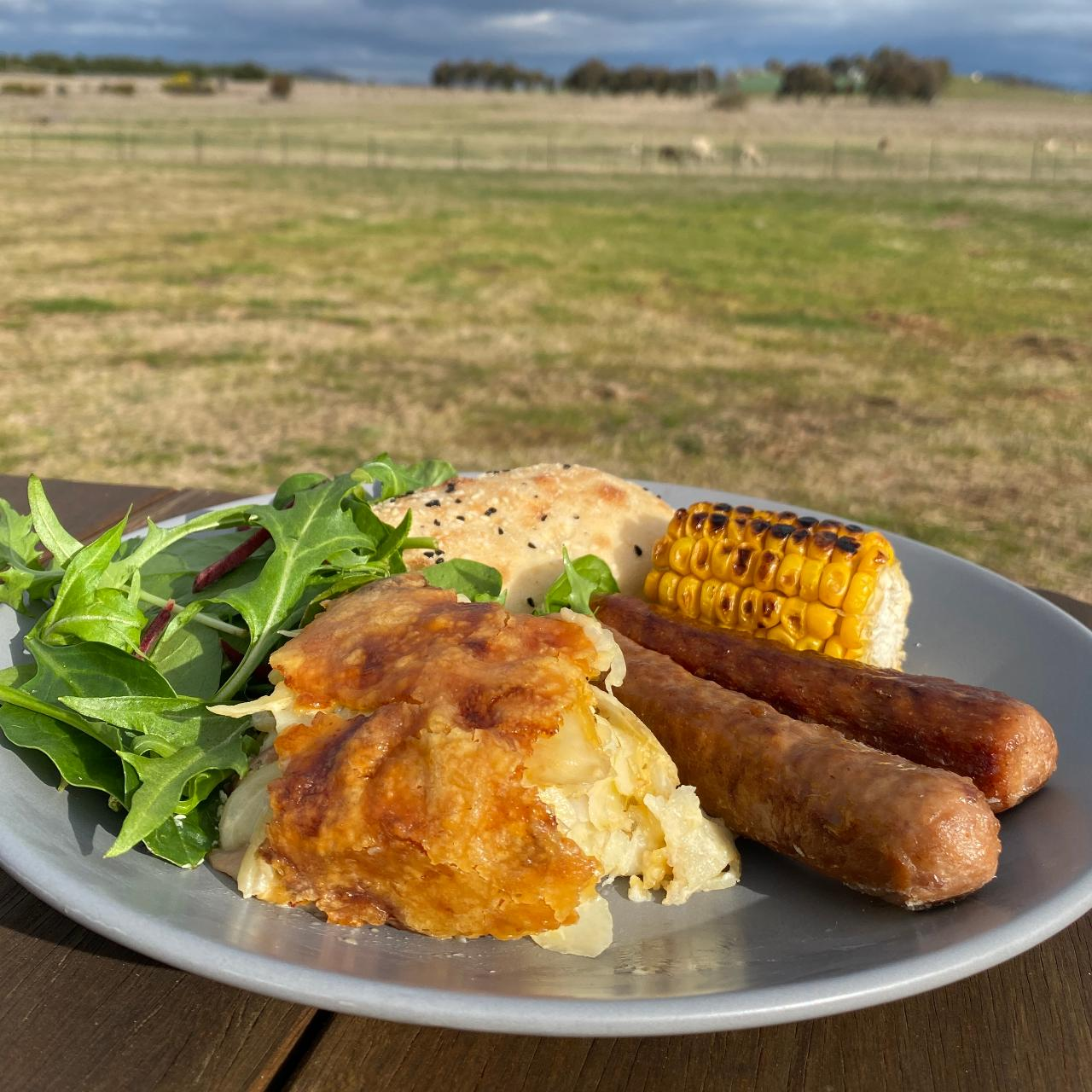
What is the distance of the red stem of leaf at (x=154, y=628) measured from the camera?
7.51 feet

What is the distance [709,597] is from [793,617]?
25 cm

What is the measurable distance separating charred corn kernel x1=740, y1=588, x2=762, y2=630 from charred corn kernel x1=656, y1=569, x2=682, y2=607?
0.64ft

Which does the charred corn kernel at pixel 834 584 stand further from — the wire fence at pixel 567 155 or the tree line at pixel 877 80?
the tree line at pixel 877 80

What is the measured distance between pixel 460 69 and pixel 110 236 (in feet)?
327

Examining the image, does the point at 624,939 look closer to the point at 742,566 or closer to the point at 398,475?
the point at 742,566

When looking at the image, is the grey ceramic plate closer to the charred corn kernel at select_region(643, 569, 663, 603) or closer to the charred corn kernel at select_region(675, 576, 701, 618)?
the charred corn kernel at select_region(675, 576, 701, 618)

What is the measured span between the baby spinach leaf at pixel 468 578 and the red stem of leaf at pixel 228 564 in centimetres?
46

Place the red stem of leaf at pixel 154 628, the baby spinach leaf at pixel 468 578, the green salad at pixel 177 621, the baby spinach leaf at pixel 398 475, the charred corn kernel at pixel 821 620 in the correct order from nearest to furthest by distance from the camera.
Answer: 1. the green salad at pixel 177 621
2. the red stem of leaf at pixel 154 628
3. the baby spinach leaf at pixel 468 578
4. the charred corn kernel at pixel 821 620
5. the baby spinach leaf at pixel 398 475

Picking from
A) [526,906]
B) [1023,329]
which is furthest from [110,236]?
[526,906]

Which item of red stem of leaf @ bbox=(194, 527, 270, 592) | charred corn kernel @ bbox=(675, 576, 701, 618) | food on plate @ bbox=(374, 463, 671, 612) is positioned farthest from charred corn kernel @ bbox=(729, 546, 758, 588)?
red stem of leaf @ bbox=(194, 527, 270, 592)

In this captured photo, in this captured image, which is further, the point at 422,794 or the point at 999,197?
the point at 999,197

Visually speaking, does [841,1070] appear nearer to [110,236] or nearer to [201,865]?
[201,865]

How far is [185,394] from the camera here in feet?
36.0

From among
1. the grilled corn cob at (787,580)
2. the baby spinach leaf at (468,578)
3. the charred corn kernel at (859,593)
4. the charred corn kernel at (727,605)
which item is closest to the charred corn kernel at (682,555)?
the grilled corn cob at (787,580)
